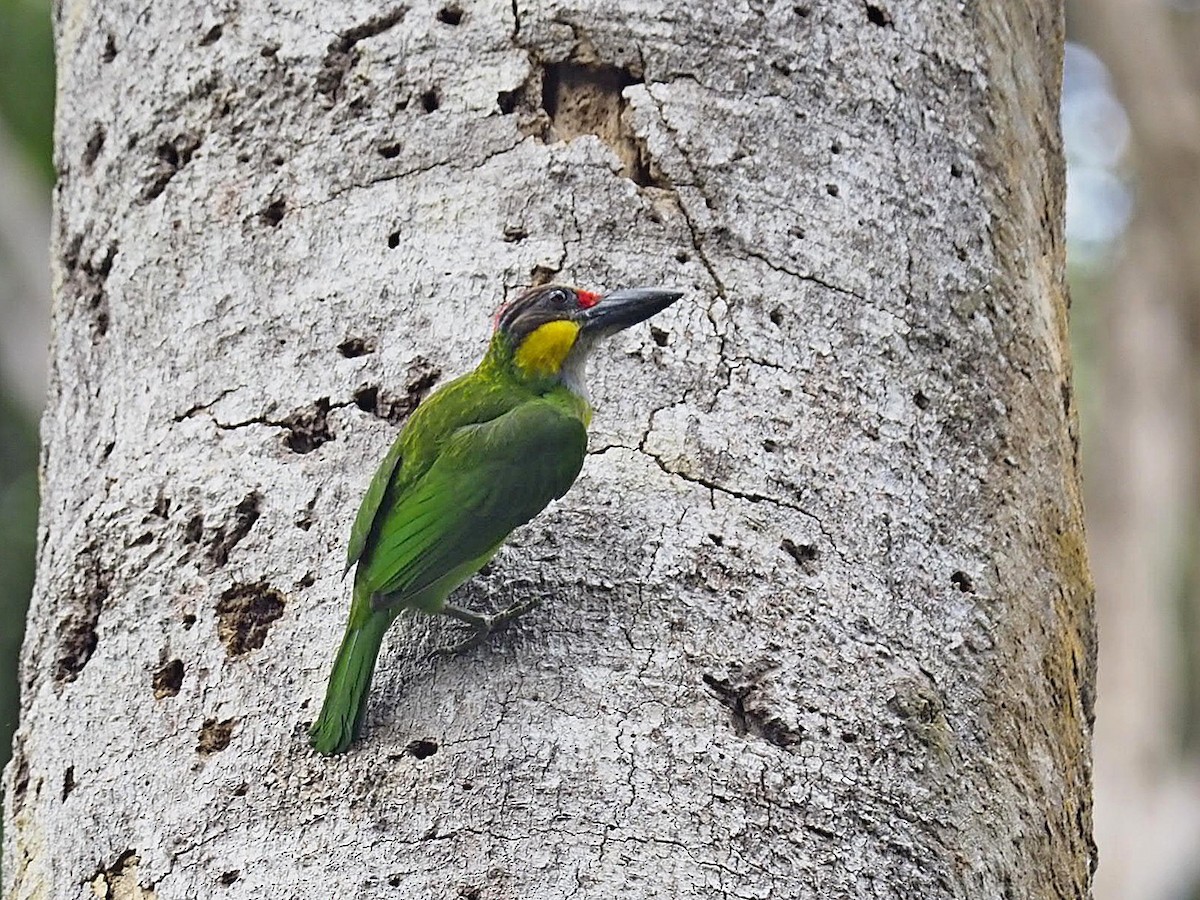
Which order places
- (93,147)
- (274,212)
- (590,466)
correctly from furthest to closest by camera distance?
(93,147), (274,212), (590,466)

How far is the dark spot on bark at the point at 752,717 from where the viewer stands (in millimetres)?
2666

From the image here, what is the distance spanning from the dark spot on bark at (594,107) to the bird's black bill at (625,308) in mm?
327

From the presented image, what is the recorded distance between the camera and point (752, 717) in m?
2.67

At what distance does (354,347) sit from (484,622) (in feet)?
1.97

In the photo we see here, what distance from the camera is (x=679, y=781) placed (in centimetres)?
258

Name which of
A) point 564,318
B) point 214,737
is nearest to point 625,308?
point 564,318

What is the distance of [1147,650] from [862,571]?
24.3ft

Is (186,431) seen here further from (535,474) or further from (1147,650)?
(1147,650)

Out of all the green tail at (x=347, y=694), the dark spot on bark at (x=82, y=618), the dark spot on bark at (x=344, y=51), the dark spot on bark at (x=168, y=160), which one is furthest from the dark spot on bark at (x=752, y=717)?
the dark spot on bark at (x=168, y=160)

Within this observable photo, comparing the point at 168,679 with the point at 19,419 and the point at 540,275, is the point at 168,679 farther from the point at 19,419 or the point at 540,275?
the point at 19,419

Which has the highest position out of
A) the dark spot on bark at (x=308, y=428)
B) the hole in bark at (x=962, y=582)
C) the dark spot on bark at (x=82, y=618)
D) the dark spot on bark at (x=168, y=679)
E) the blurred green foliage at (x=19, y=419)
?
the dark spot on bark at (x=308, y=428)

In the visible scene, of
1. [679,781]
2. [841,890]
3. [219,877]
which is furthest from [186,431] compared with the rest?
[841,890]

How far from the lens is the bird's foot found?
270 centimetres

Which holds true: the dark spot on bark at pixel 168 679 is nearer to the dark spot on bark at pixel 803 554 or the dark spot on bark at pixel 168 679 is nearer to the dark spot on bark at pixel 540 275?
the dark spot on bark at pixel 540 275
